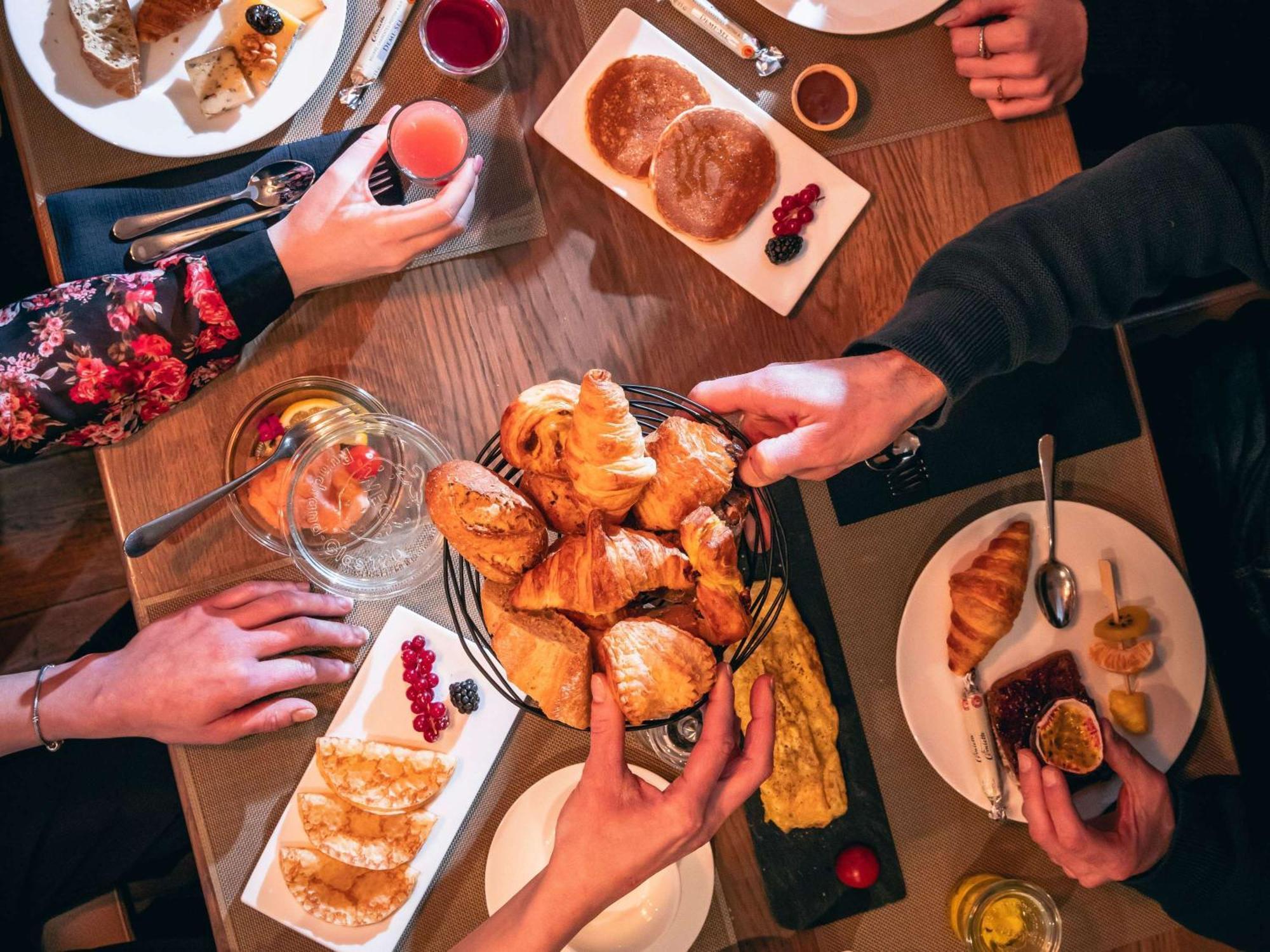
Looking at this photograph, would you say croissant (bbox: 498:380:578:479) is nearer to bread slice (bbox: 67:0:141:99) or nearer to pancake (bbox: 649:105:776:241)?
pancake (bbox: 649:105:776:241)

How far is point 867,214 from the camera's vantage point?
5.48 ft

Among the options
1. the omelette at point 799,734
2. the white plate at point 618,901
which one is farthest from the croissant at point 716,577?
the white plate at point 618,901

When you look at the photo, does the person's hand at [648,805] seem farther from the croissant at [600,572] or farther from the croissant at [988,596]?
the croissant at [988,596]

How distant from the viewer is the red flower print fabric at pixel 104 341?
4.86 feet

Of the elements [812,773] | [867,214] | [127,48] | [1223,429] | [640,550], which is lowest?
[812,773]

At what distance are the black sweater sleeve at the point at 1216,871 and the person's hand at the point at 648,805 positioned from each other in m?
0.85

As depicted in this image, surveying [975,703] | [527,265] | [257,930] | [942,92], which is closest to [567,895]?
[257,930]

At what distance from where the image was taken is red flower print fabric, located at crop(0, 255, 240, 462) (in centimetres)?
148

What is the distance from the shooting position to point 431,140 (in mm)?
1562

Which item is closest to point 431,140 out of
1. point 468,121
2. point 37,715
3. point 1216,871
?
point 468,121

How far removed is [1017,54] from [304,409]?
144 centimetres

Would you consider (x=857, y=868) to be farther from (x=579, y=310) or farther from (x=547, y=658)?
(x=579, y=310)

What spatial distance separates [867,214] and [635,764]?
1109 mm

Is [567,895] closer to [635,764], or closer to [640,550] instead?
[635,764]
